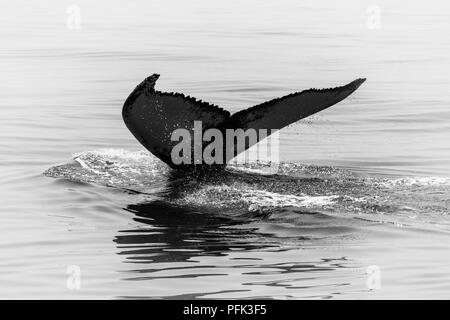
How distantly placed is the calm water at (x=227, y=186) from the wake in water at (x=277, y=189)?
2 cm

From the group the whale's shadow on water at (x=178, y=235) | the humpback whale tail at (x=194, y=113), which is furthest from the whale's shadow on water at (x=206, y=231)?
the humpback whale tail at (x=194, y=113)

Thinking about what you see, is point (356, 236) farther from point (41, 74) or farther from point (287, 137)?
point (41, 74)

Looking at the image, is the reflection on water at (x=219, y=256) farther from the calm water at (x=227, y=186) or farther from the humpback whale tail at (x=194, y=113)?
the humpback whale tail at (x=194, y=113)

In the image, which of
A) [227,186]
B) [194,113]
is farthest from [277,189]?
[194,113]

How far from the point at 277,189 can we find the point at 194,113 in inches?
39.2

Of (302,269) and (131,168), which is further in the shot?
(131,168)

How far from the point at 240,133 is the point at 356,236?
151 cm

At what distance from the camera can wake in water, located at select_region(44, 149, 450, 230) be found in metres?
8.43

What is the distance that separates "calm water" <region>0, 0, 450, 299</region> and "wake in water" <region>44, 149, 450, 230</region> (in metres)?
0.02

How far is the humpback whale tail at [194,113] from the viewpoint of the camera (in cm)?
852

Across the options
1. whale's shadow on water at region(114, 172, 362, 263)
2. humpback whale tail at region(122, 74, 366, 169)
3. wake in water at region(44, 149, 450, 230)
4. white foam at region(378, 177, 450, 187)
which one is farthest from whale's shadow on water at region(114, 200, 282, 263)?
white foam at region(378, 177, 450, 187)

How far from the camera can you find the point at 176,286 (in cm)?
661

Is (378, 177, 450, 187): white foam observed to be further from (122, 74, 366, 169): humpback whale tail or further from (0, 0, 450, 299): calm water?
(122, 74, 366, 169): humpback whale tail

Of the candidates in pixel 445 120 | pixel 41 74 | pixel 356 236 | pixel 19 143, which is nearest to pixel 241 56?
pixel 41 74
